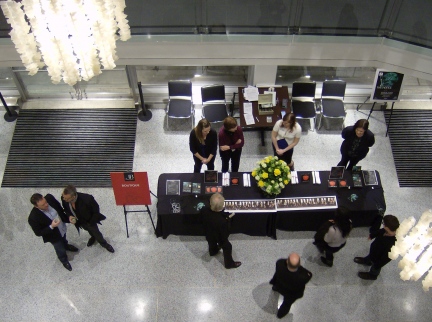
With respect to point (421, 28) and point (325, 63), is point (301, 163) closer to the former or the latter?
point (325, 63)

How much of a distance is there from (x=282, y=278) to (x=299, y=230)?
1.97 m

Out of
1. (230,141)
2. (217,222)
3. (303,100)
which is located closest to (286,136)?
(230,141)

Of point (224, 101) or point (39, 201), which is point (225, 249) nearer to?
point (39, 201)

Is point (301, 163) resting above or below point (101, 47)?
below

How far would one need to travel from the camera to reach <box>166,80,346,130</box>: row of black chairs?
28.7ft

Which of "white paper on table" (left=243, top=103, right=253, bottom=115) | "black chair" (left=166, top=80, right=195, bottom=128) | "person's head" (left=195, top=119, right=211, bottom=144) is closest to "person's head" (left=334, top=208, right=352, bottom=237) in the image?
"person's head" (left=195, top=119, right=211, bottom=144)

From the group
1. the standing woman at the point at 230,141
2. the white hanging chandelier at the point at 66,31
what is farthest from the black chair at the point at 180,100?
the white hanging chandelier at the point at 66,31

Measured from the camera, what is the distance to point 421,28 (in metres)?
6.88

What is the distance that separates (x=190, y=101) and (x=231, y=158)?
176 centimetres

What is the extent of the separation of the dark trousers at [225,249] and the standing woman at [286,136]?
1926 mm

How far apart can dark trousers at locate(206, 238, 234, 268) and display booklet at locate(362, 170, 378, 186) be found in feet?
7.93

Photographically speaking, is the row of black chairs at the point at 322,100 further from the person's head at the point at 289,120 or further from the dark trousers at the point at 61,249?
the dark trousers at the point at 61,249

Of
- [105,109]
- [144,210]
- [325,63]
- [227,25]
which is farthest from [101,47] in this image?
[105,109]

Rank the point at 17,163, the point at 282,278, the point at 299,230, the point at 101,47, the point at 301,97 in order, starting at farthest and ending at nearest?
1. the point at 301,97
2. the point at 17,163
3. the point at 299,230
4. the point at 282,278
5. the point at 101,47
